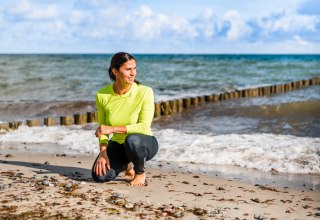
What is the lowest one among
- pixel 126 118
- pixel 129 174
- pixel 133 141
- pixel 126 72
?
pixel 129 174

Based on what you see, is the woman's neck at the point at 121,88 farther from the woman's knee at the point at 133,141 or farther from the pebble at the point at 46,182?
the pebble at the point at 46,182

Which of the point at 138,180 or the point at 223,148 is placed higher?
the point at 138,180

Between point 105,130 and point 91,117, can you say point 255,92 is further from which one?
point 105,130

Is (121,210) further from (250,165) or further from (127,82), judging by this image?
(250,165)

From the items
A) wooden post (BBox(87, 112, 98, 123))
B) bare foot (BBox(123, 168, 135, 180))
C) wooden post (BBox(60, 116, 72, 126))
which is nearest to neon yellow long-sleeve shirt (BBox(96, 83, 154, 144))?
bare foot (BBox(123, 168, 135, 180))

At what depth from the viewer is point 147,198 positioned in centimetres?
485

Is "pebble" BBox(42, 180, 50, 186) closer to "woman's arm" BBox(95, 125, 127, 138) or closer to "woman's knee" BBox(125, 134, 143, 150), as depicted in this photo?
"woman's arm" BBox(95, 125, 127, 138)

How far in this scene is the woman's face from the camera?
5186 millimetres

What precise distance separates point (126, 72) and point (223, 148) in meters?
3.33

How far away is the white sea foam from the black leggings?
1.98m

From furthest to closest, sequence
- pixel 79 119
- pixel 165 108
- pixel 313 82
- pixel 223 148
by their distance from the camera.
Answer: pixel 313 82
pixel 165 108
pixel 79 119
pixel 223 148

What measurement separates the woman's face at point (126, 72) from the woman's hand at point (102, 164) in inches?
34.5

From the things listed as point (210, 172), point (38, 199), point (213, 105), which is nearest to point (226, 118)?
point (213, 105)

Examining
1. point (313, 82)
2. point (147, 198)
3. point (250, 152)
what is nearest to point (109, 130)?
point (147, 198)
